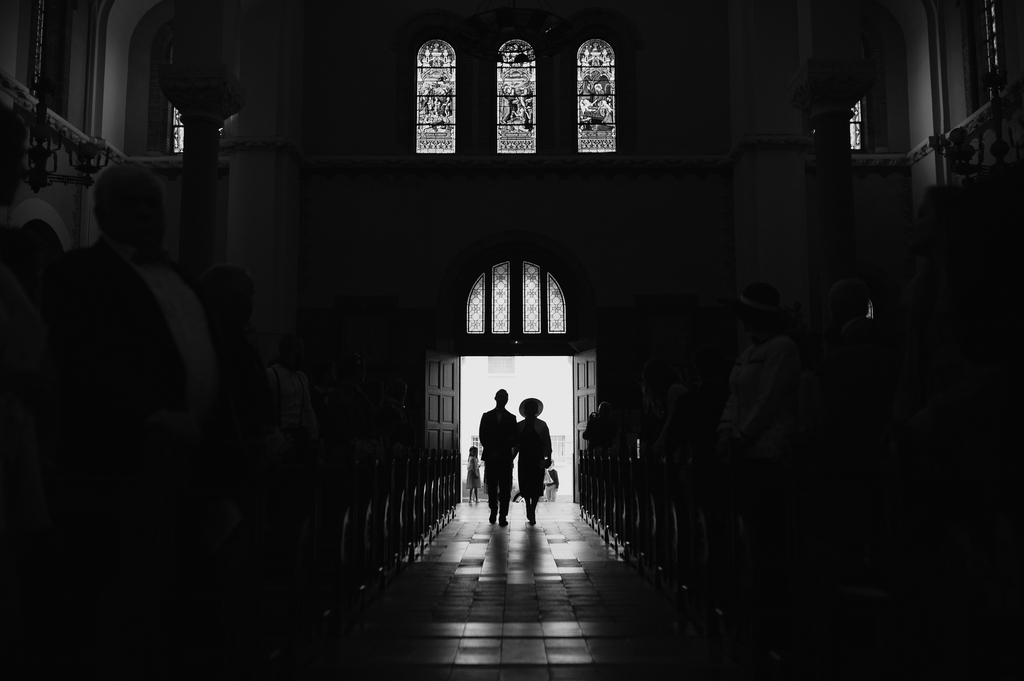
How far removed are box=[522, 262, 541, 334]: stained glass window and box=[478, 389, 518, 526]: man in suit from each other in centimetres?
491

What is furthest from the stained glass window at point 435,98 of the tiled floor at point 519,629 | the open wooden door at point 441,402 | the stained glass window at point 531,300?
the tiled floor at point 519,629

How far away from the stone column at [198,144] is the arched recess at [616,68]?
7.28m

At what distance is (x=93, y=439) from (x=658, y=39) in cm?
1592

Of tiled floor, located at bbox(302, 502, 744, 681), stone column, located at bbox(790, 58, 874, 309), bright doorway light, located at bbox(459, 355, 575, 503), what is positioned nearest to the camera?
tiled floor, located at bbox(302, 502, 744, 681)

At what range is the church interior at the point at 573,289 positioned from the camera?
2.54 meters

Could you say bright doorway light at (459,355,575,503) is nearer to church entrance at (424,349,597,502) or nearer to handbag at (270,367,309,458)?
church entrance at (424,349,597,502)

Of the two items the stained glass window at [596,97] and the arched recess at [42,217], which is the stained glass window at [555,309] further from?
the arched recess at [42,217]

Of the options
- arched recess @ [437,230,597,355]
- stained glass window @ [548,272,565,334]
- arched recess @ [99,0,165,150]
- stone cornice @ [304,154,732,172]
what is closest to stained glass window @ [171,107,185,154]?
arched recess @ [99,0,165,150]

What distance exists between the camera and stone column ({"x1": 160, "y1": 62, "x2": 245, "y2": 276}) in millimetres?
11117

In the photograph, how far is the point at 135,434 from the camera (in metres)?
2.73

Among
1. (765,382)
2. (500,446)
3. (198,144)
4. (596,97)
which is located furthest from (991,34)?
(765,382)

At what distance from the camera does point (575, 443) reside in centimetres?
1777

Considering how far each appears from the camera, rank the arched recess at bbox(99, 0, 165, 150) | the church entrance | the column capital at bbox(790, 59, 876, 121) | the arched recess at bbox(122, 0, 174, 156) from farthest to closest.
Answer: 1. the church entrance
2. the arched recess at bbox(122, 0, 174, 156)
3. the arched recess at bbox(99, 0, 165, 150)
4. the column capital at bbox(790, 59, 876, 121)

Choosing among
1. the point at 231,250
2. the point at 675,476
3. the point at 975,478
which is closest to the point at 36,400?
the point at 975,478
